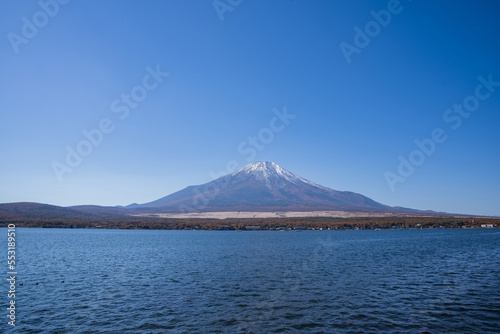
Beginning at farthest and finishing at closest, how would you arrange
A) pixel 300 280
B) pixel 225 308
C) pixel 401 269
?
pixel 401 269 < pixel 300 280 < pixel 225 308

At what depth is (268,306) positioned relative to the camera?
22047 mm

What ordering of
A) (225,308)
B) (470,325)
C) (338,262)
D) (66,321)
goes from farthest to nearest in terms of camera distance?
(338,262)
(225,308)
(66,321)
(470,325)

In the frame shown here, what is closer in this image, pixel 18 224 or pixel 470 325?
pixel 470 325

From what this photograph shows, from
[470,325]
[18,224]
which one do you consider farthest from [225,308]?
[18,224]

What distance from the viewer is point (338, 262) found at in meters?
43.7

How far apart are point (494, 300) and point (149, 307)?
26552 mm

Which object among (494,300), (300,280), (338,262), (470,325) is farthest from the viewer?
(338,262)

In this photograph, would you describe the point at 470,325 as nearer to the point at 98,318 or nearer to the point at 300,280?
the point at 300,280

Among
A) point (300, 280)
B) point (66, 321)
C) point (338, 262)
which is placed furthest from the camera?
point (338, 262)

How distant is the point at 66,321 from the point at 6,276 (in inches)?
792

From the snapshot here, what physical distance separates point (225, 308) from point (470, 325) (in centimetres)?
1560

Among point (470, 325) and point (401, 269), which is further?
point (401, 269)

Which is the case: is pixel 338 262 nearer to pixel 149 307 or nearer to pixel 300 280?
pixel 300 280

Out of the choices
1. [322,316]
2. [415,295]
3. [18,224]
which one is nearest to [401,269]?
[415,295]
